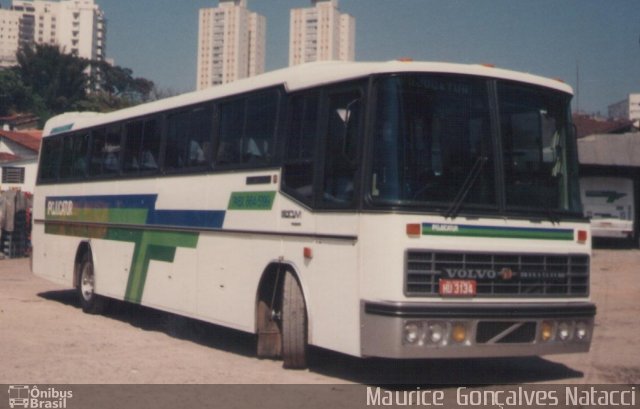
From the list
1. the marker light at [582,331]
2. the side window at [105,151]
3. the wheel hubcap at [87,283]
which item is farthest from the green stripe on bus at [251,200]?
the wheel hubcap at [87,283]

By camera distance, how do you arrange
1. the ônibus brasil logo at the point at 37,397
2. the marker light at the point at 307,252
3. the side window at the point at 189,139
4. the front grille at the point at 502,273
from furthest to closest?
the side window at the point at 189,139, the marker light at the point at 307,252, the front grille at the point at 502,273, the ônibus brasil logo at the point at 37,397

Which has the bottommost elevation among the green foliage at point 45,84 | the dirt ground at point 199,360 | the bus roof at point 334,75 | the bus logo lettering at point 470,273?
the dirt ground at point 199,360

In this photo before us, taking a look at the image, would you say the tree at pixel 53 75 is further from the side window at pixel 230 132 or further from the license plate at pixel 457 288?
the license plate at pixel 457 288

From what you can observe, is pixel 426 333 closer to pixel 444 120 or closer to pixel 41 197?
pixel 444 120

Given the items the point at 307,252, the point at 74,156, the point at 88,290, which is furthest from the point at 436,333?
the point at 74,156

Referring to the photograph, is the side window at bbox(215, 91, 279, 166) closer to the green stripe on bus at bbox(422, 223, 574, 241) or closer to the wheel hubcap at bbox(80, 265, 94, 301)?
the green stripe on bus at bbox(422, 223, 574, 241)

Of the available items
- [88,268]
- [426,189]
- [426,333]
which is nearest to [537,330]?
[426,333]

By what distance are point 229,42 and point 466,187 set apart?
6828 inches

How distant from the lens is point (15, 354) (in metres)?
10.8

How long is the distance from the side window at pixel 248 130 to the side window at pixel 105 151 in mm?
3762

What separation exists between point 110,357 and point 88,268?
5.27 m

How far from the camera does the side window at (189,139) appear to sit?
38.5 ft

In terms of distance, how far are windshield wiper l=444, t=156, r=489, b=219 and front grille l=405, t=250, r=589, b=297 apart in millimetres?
378

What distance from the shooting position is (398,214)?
8180mm
